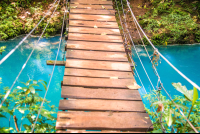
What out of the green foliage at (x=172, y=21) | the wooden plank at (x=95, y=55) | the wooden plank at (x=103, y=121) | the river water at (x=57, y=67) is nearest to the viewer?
the wooden plank at (x=103, y=121)

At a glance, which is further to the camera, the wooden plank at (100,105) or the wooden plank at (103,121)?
the wooden plank at (100,105)

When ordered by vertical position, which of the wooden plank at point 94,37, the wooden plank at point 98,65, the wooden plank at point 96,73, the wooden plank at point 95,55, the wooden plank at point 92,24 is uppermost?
the wooden plank at point 92,24

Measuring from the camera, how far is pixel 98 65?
7.62 ft

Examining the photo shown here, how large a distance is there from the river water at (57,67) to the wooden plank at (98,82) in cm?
182

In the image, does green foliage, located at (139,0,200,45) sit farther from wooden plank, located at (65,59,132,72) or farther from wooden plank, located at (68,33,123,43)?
wooden plank, located at (65,59,132,72)

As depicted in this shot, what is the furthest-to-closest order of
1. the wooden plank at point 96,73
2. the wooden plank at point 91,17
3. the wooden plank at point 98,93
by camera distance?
the wooden plank at point 91,17
the wooden plank at point 96,73
the wooden plank at point 98,93

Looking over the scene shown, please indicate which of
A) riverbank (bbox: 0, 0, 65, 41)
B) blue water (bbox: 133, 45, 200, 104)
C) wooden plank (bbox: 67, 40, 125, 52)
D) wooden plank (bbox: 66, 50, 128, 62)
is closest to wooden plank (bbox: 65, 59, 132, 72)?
wooden plank (bbox: 66, 50, 128, 62)

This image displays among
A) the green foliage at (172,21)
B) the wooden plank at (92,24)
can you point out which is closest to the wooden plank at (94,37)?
the wooden plank at (92,24)

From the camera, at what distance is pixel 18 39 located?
5332 millimetres

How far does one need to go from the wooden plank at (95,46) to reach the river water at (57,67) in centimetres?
167

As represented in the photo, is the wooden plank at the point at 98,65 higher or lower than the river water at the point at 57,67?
higher

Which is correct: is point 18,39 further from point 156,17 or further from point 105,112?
point 156,17

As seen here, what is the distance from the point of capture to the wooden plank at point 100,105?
1.67 metres

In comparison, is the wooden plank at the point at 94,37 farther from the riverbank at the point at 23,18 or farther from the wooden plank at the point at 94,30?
the riverbank at the point at 23,18
